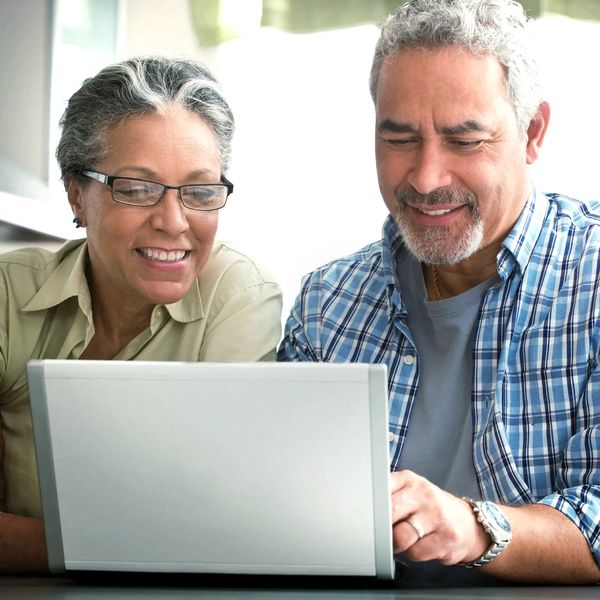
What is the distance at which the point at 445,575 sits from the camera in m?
1.55

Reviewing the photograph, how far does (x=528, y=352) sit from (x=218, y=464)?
693 millimetres

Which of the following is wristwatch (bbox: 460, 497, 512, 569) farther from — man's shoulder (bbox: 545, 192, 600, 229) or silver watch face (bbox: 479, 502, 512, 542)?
man's shoulder (bbox: 545, 192, 600, 229)

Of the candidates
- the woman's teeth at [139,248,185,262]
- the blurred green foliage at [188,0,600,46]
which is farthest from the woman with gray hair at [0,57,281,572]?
the blurred green foliage at [188,0,600,46]

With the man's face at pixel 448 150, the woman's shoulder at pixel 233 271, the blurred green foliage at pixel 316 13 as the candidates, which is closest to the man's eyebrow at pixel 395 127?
the man's face at pixel 448 150

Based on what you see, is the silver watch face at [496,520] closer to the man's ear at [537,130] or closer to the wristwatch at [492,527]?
the wristwatch at [492,527]

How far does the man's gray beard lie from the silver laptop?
0.63 metres

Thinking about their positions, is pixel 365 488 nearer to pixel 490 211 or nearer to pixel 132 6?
pixel 490 211

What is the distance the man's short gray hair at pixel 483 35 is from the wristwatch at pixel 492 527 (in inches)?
26.1

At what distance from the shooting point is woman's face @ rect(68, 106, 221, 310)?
1.73m

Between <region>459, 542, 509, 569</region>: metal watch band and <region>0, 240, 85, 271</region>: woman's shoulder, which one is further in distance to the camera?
<region>0, 240, 85, 271</region>: woman's shoulder

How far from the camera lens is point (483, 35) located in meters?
1.65

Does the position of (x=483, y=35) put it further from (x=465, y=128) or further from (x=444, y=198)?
(x=444, y=198)

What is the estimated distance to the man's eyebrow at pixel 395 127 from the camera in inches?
64.2

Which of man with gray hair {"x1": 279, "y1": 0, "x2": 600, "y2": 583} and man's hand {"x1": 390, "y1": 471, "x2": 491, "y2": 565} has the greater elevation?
man with gray hair {"x1": 279, "y1": 0, "x2": 600, "y2": 583}
